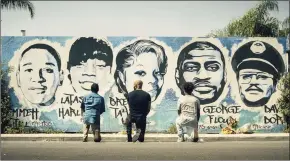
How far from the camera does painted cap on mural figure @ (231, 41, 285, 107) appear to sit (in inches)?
554

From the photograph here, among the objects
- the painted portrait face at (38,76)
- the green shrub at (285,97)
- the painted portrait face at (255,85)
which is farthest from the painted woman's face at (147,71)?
the green shrub at (285,97)

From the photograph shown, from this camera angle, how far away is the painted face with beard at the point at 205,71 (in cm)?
1403

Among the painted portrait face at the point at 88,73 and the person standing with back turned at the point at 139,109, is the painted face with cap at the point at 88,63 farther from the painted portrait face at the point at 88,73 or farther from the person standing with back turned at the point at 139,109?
the person standing with back turned at the point at 139,109

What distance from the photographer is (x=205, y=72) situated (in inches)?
554

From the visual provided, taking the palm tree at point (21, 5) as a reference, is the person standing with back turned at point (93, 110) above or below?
below

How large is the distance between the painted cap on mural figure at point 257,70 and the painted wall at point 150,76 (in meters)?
0.03

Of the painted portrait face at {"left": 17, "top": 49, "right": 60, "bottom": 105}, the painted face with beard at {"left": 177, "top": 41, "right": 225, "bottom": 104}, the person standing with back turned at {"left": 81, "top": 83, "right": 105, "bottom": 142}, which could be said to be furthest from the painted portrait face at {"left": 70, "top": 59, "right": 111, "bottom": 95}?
the person standing with back turned at {"left": 81, "top": 83, "right": 105, "bottom": 142}

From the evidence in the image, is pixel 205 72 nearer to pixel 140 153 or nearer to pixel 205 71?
pixel 205 71

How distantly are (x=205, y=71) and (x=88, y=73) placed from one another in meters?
4.05

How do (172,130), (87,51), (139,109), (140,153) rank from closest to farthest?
(140,153), (139,109), (172,130), (87,51)

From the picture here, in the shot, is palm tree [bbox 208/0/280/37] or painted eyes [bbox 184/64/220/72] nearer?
painted eyes [bbox 184/64/220/72]

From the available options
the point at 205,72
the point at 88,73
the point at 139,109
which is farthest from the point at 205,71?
the point at 139,109

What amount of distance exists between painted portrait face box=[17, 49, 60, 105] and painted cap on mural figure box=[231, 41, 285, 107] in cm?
625

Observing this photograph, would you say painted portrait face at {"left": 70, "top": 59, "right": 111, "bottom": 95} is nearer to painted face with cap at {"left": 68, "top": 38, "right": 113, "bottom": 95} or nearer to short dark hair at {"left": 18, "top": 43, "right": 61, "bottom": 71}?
painted face with cap at {"left": 68, "top": 38, "right": 113, "bottom": 95}
